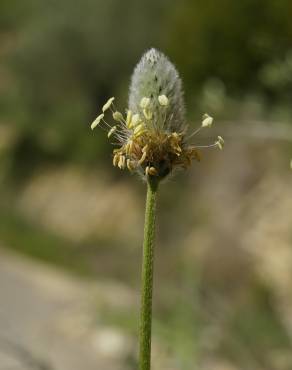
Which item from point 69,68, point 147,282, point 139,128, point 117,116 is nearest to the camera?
point 147,282

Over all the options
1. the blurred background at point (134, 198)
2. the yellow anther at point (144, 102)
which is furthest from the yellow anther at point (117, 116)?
the blurred background at point (134, 198)

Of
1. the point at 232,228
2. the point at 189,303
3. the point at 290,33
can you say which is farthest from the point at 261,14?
the point at 189,303

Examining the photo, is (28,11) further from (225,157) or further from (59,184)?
(225,157)

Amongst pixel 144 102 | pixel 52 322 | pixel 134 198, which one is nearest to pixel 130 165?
pixel 144 102

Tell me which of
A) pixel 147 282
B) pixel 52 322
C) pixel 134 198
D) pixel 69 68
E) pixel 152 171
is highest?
pixel 69 68

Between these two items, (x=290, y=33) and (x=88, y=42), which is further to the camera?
(x=88, y=42)

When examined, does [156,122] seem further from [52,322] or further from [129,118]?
[52,322]
